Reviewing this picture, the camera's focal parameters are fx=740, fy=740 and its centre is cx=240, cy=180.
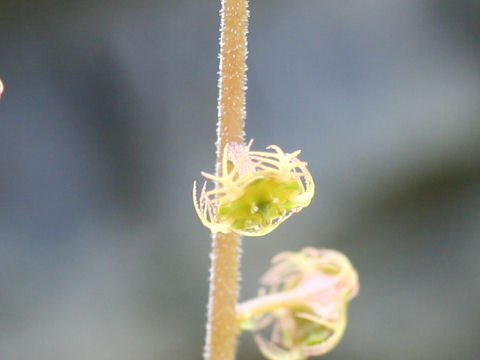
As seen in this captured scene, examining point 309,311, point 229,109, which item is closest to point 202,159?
point 309,311

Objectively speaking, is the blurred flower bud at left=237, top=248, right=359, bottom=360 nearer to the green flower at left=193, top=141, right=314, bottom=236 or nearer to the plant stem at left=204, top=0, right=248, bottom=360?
the plant stem at left=204, top=0, right=248, bottom=360

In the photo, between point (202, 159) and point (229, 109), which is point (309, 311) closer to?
point (229, 109)

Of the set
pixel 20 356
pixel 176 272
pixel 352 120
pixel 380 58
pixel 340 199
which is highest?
pixel 380 58

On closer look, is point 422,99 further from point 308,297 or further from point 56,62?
point 308,297

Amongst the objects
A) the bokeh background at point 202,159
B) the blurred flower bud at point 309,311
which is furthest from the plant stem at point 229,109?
the bokeh background at point 202,159

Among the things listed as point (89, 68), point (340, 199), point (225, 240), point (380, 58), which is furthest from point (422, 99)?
point (225, 240)

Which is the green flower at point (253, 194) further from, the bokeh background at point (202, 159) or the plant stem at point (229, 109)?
the bokeh background at point (202, 159)

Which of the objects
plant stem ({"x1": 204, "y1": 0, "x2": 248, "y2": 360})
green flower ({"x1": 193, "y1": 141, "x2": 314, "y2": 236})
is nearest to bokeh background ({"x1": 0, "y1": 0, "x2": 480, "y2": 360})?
plant stem ({"x1": 204, "y1": 0, "x2": 248, "y2": 360})
